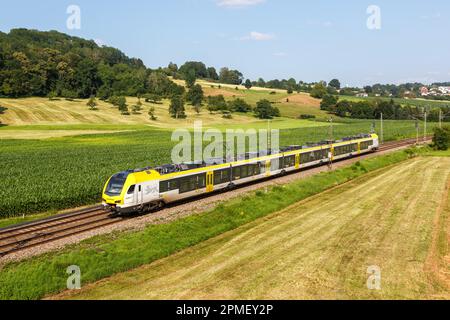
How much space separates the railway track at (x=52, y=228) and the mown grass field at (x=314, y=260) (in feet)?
22.6

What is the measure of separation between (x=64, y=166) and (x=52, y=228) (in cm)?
2003

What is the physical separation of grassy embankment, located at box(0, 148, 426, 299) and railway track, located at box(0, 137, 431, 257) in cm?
224

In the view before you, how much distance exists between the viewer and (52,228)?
83.9 ft

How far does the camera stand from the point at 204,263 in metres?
19.5

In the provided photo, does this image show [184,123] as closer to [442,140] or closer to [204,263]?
[442,140]

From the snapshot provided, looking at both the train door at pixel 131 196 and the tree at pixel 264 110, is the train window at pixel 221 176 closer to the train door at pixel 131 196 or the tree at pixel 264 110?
the train door at pixel 131 196

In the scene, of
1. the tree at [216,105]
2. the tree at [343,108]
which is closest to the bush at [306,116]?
the tree at [343,108]

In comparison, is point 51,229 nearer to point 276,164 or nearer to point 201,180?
point 201,180

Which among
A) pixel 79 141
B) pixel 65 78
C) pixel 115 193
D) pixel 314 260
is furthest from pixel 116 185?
pixel 65 78

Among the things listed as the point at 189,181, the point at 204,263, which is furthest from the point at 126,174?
the point at 204,263

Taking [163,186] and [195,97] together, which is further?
[195,97]

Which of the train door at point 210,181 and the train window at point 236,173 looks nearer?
the train door at point 210,181

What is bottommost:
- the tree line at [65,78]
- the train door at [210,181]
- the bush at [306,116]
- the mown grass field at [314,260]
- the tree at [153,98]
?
the mown grass field at [314,260]

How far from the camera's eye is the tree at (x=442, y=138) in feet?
226
